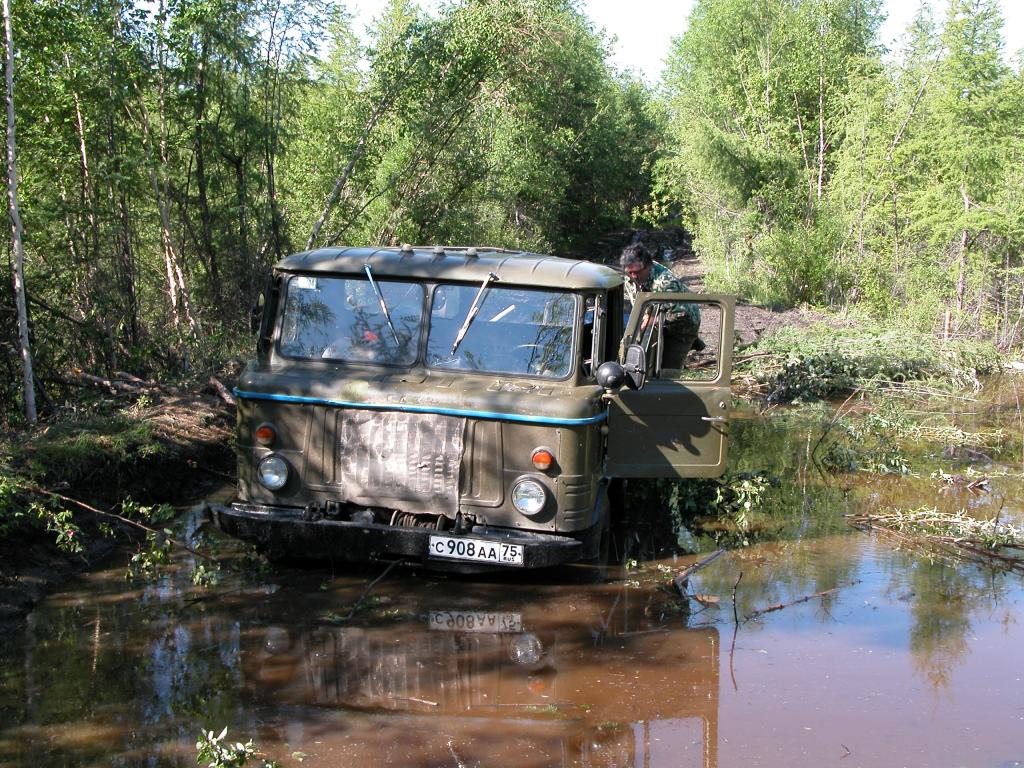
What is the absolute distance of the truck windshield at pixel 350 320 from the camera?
6.70m

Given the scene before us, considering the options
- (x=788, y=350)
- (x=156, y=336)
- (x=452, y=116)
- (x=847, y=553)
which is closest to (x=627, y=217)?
(x=452, y=116)

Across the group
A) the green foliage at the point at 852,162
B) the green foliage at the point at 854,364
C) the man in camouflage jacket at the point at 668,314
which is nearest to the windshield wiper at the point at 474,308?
the man in camouflage jacket at the point at 668,314

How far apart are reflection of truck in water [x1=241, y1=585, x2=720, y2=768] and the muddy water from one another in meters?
0.01

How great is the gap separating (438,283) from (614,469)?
171cm

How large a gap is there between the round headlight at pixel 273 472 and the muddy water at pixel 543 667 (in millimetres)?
688

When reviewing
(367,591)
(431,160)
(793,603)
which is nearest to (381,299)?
(367,591)

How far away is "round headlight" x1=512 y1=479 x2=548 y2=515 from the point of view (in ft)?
20.2

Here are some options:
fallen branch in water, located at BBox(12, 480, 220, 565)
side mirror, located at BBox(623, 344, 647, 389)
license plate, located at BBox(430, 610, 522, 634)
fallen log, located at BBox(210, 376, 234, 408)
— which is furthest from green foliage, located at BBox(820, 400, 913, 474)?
fallen branch in water, located at BBox(12, 480, 220, 565)

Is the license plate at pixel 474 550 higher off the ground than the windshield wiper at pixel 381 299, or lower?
lower

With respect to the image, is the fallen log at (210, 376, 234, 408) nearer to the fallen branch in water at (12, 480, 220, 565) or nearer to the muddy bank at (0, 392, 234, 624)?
the muddy bank at (0, 392, 234, 624)

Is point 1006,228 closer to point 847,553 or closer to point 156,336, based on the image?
point 847,553

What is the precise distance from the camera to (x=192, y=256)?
14.1m

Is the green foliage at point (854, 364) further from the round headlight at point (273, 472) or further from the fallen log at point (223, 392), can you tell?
the round headlight at point (273, 472)

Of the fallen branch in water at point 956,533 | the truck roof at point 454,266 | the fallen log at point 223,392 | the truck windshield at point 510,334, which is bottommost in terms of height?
the fallen branch in water at point 956,533
